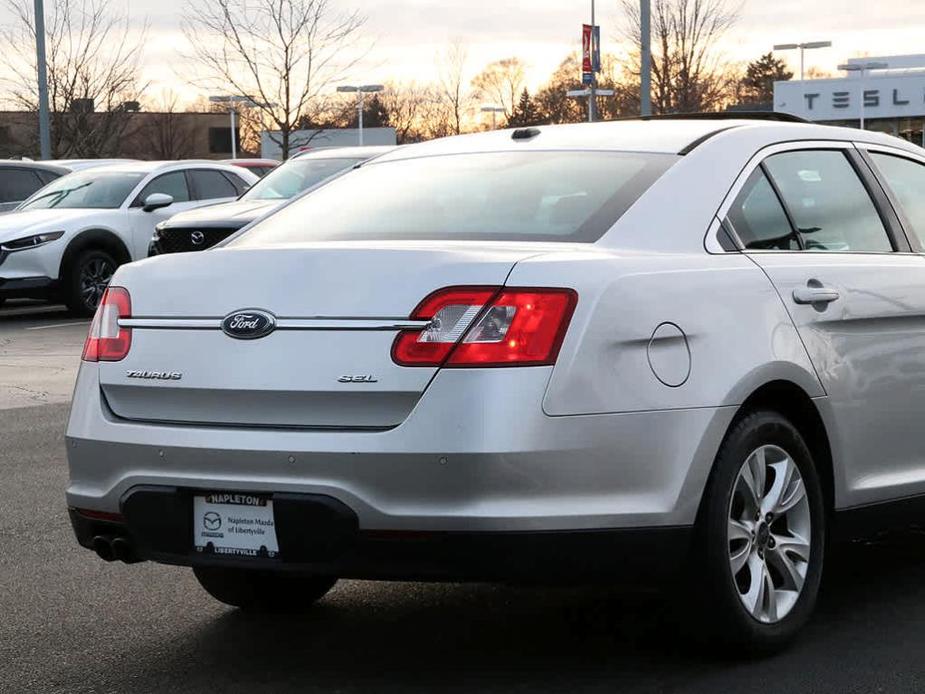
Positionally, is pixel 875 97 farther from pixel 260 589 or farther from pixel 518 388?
pixel 518 388

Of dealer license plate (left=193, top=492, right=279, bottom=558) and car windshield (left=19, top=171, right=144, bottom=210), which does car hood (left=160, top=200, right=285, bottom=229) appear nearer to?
car windshield (left=19, top=171, right=144, bottom=210)

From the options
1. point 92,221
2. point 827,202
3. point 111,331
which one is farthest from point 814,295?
point 92,221

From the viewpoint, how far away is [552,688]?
4.73 metres

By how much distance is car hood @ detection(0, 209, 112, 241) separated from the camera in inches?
758

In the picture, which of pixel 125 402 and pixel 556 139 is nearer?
pixel 125 402

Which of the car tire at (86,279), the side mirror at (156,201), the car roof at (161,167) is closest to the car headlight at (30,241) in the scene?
the car tire at (86,279)

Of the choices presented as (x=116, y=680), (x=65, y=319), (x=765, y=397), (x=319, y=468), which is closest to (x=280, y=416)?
(x=319, y=468)

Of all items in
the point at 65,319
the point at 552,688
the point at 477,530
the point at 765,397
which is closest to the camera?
the point at 477,530

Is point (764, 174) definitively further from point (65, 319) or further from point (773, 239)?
point (65, 319)

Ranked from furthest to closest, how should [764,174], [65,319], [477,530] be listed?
[65,319] < [764,174] < [477,530]

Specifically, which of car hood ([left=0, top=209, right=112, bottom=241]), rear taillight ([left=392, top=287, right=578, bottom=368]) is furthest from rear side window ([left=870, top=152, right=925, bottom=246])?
car hood ([left=0, top=209, right=112, bottom=241])

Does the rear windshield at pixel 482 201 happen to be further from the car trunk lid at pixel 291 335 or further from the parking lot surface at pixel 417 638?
the parking lot surface at pixel 417 638

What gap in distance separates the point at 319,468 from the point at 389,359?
1.11 feet

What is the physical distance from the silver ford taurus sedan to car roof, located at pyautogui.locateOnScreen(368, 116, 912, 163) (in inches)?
1.0
